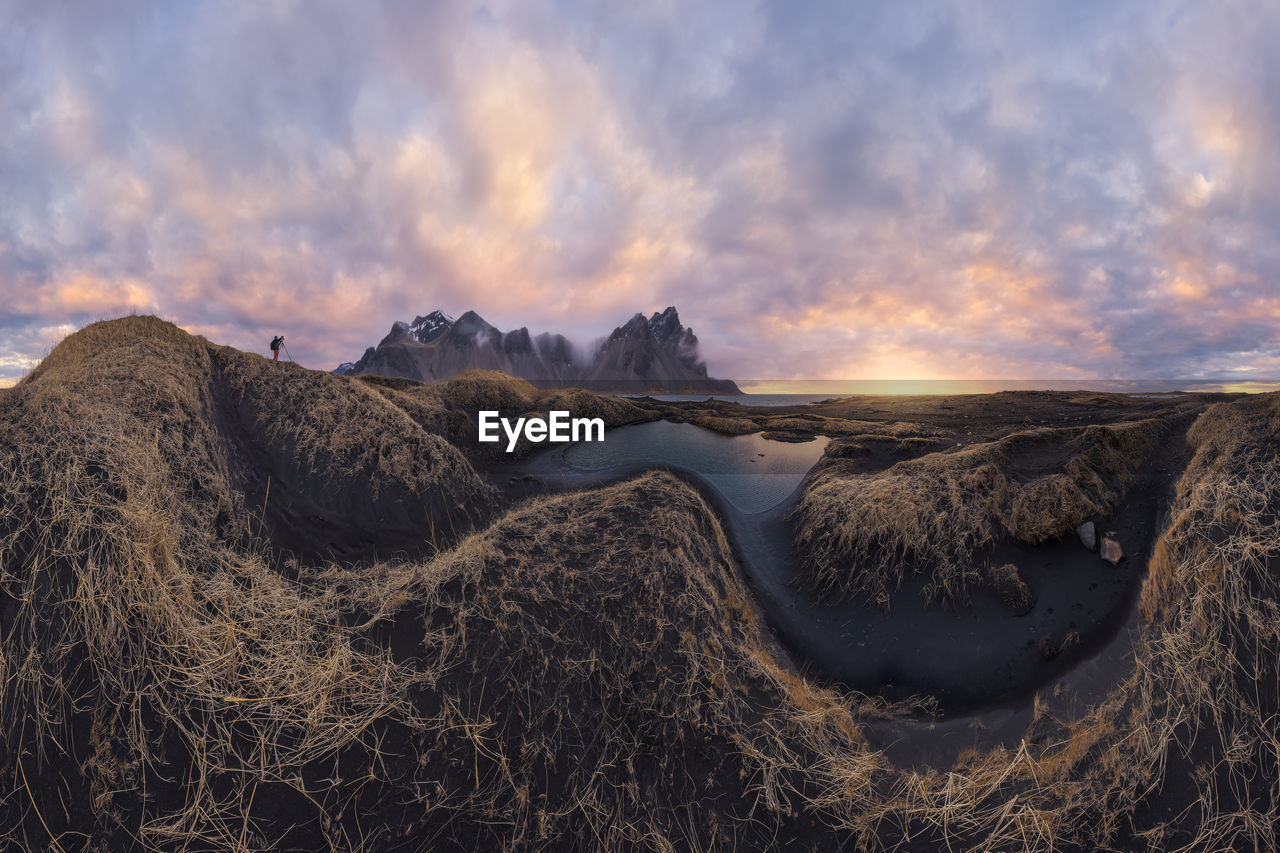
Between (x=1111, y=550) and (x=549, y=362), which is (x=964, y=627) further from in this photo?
(x=549, y=362)

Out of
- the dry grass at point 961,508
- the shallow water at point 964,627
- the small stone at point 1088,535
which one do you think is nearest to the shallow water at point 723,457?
the dry grass at point 961,508

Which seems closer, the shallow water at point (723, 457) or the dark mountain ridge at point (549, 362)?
the shallow water at point (723, 457)

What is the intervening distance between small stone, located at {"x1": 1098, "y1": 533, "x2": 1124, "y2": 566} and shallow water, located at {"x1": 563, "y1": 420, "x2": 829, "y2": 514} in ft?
28.0

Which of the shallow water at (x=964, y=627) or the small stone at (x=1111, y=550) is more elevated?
the small stone at (x=1111, y=550)

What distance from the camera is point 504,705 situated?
4488 millimetres

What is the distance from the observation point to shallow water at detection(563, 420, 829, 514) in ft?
55.2

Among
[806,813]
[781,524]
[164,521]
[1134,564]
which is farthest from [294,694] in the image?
[1134,564]

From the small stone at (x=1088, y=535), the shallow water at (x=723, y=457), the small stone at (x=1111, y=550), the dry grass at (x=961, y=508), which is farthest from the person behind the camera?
the shallow water at (x=723, y=457)

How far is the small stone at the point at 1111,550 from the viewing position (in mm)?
8195

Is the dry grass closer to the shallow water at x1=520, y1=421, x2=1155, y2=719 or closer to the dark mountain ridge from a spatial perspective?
the shallow water at x1=520, y1=421, x2=1155, y2=719

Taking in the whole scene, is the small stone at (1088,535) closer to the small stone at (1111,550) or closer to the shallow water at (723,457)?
the small stone at (1111,550)

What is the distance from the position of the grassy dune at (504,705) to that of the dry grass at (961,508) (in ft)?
8.05

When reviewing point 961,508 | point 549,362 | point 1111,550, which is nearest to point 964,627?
point 961,508

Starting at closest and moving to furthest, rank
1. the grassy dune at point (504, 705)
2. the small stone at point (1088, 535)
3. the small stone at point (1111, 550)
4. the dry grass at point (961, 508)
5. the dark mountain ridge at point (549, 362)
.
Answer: the grassy dune at point (504, 705)
the small stone at point (1111, 550)
the small stone at point (1088, 535)
the dry grass at point (961, 508)
the dark mountain ridge at point (549, 362)
